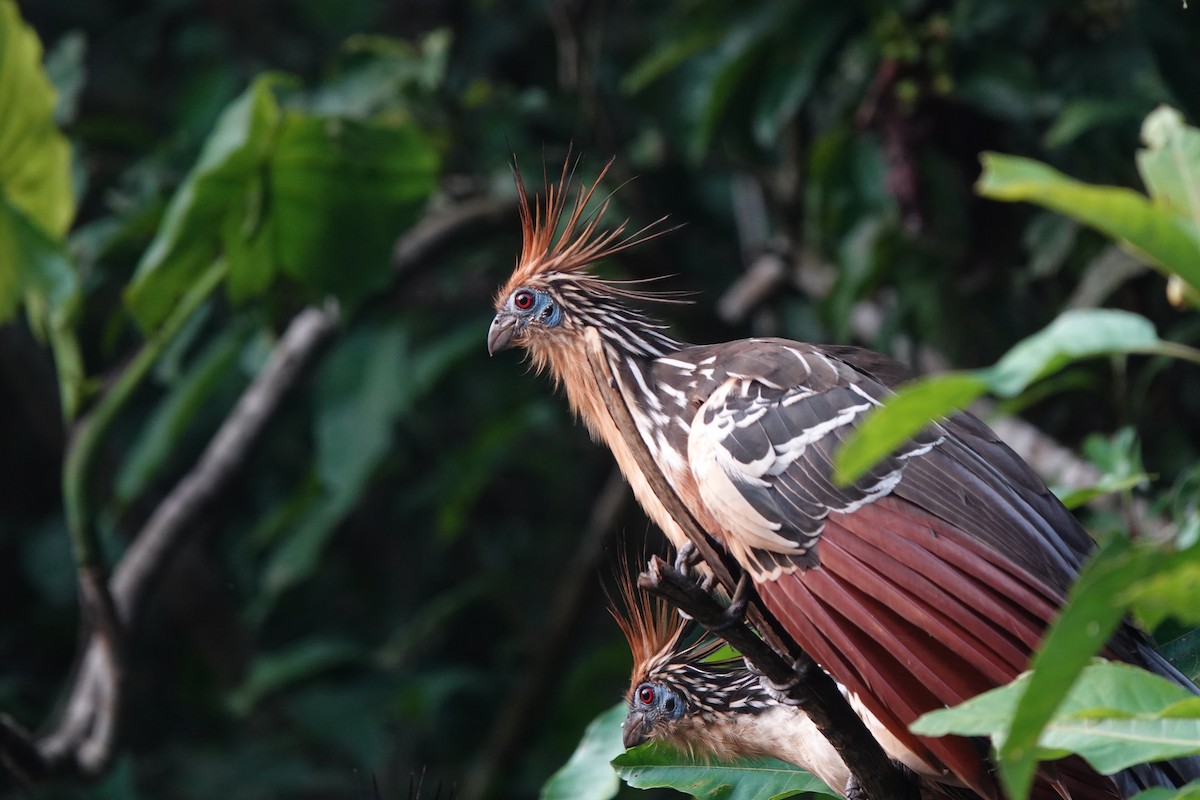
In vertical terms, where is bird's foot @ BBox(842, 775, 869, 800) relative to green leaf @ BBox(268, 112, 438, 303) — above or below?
below

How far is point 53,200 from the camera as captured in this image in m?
3.29

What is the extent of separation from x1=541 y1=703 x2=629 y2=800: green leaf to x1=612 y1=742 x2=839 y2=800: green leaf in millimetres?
56

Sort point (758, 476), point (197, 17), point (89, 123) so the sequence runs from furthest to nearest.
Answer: point (197, 17) < point (89, 123) < point (758, 476)

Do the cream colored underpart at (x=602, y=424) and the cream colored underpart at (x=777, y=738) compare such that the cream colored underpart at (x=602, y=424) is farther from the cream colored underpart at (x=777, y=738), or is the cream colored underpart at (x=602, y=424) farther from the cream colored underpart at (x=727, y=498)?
the cream colored underpart at (x=777, y=738)

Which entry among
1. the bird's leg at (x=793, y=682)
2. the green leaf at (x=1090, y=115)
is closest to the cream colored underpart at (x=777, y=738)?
the bird's leg at (x=793, y=682)

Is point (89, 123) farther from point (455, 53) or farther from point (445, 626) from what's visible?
point (445, 626)

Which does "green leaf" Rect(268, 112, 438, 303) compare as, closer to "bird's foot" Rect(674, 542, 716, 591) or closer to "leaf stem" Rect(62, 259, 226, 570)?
"leaf stem" Rect(62, 259, 226, 570)

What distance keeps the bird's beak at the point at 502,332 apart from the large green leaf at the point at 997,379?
1415 millimetres

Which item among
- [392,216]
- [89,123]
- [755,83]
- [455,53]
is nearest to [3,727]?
[392,216]

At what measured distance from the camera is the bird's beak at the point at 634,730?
7.72 feet

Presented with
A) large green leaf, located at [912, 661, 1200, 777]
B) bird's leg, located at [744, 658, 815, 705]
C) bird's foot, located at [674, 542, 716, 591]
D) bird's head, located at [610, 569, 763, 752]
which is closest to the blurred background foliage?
bird's head, located at [610, 569, 763, 752]

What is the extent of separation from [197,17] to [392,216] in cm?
222

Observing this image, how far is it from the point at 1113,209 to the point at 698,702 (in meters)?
1.56

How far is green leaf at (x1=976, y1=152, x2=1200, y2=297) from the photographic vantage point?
0.98 metres
